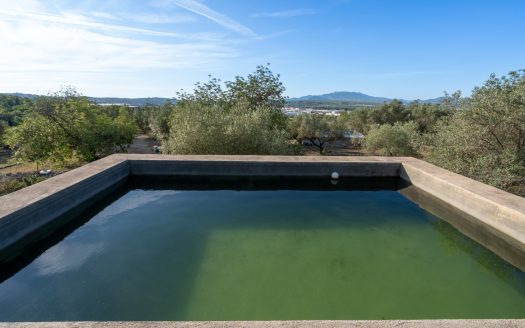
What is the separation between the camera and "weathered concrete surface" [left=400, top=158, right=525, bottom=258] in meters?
4.36

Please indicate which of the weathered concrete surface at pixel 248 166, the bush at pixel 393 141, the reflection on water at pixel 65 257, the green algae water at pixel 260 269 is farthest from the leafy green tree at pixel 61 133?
the bush at pixel 393 141

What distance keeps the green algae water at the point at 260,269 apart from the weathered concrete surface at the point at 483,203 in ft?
1.36

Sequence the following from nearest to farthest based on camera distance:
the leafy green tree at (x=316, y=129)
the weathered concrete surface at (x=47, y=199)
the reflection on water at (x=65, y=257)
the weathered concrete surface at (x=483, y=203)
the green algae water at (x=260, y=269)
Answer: the green algae water at (x=260, y=269) → the reflection on water at (x=65, y=257) → the weathered concrete surface at (x=47, y=199) → the weathered concrete surface at (x=483, y=203) → the leafy green tree at (x=316, y=129)

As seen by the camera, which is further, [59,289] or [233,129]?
[233,129]

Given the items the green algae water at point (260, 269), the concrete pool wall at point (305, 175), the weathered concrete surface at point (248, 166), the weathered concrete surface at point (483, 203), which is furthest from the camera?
the weathered concrete surface at point (248, 166)

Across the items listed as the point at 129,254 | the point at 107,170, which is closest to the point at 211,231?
the point at 129,254

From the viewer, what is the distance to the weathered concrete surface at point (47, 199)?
3857 mm

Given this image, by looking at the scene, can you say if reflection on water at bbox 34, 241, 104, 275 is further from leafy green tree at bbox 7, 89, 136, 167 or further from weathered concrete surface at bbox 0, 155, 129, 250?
leafy green tree at bbox 7, 89, 136, 167

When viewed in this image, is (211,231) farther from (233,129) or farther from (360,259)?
(233,129)

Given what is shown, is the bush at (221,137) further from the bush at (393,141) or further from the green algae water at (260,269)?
the bush at (393,141)

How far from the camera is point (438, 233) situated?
5012 mm

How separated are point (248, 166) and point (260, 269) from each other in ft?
12.4

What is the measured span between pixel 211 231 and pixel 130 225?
1.41 meters

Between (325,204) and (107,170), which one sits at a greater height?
(107,170)
